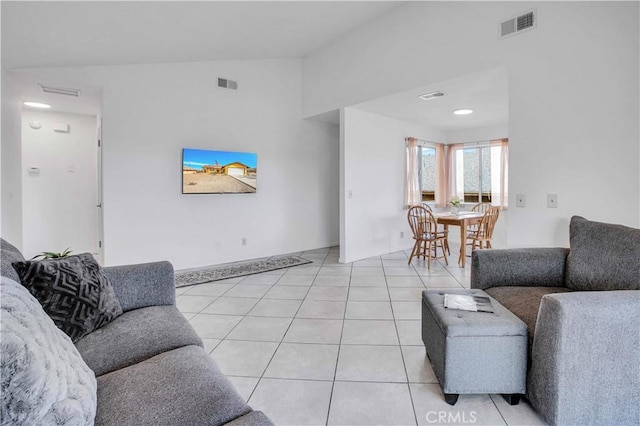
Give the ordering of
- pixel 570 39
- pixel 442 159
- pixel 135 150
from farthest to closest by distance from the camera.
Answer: pixel 442 159 → pixel 135 150 → pixel 570 39

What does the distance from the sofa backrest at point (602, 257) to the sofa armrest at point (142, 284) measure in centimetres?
259

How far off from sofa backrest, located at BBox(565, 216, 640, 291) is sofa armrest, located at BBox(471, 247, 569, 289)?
73 mm

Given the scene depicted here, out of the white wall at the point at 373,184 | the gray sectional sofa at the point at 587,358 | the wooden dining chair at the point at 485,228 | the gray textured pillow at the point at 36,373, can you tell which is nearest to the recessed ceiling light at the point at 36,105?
the white wall at the point at 373,184

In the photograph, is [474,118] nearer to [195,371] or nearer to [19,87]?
[195,371]

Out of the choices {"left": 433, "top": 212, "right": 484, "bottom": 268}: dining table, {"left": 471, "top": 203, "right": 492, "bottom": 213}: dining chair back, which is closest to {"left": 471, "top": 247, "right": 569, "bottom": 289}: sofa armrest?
{"left": 433, "top": 212, "right": 484, "bottom": 268}: dining table

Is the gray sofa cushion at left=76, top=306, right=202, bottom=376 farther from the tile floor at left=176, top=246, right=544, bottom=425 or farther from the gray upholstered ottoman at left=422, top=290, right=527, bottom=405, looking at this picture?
the gray upholstered ottoman at left=422, top=290, right=527, bottom=405

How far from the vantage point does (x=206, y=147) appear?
466 cm

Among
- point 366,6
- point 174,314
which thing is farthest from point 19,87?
point 366,6

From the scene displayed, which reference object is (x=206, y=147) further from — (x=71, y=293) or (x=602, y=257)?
(x=602, y=257)

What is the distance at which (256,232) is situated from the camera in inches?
205

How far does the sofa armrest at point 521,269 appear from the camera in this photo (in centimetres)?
218

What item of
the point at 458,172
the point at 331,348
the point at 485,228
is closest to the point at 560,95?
the point at 485,228

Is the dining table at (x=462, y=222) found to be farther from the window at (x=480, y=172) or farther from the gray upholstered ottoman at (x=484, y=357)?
the gray upholstered ottoman at (x=484, y=357)

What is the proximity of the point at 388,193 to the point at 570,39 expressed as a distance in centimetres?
325
